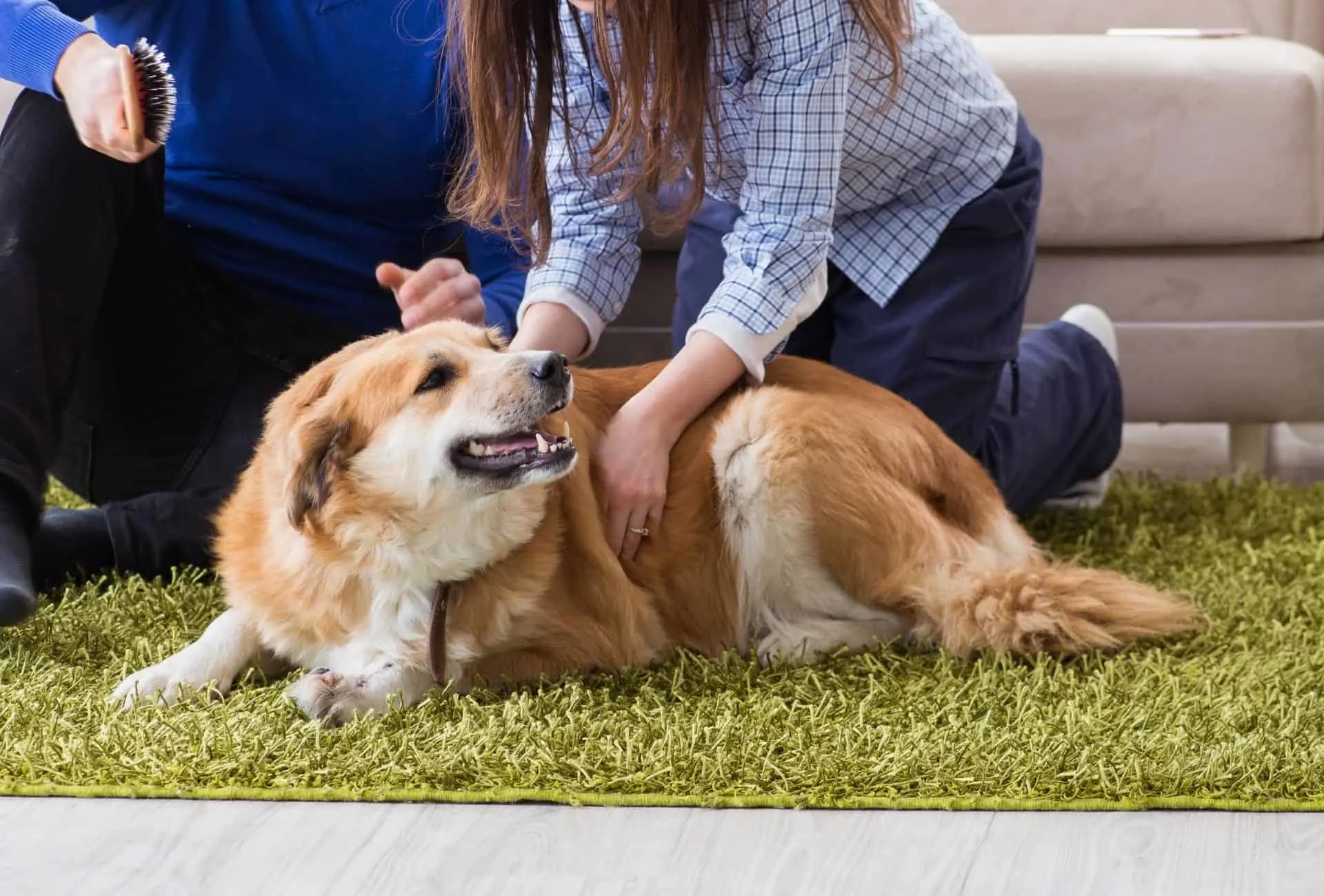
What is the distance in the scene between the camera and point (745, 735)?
1.46 metres

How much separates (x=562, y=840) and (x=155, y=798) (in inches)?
15.3

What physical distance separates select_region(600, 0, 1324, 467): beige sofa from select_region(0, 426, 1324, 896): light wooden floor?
57.1 inches

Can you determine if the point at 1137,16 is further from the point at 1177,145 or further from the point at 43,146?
the point at 43,146

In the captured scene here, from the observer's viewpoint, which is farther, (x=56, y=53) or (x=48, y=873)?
(x=56, y=53)

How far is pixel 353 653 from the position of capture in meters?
1.63

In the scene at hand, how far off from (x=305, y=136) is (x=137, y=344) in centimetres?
38

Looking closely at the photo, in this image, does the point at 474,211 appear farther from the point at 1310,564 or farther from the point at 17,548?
the point at 1310,564

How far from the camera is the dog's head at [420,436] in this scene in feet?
5.13

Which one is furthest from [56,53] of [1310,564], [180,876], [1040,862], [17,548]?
[1310,564]

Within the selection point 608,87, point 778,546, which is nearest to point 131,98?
point 608,87

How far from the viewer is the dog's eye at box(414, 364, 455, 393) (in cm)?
159

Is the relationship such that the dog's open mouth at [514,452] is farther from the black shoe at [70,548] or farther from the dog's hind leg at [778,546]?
the black shoe at [70,548]

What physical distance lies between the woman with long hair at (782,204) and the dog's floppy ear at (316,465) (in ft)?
1.13

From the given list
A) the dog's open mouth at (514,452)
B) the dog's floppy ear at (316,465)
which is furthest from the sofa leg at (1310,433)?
the dog's floppy ear at (316,465)
